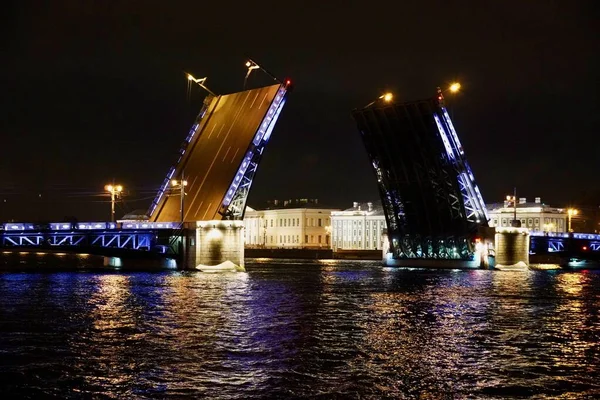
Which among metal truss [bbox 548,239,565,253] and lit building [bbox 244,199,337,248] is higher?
lit building [bbox 244,199,337,248]

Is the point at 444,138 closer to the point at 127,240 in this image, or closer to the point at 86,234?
the point at 127,240

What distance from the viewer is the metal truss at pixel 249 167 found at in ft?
146

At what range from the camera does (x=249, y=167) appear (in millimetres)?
46531

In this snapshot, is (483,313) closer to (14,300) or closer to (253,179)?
(14,300)

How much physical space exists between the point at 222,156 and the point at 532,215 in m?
63.4

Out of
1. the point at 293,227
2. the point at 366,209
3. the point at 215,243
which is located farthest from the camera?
the point at 293,227

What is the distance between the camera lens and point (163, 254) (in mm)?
48625

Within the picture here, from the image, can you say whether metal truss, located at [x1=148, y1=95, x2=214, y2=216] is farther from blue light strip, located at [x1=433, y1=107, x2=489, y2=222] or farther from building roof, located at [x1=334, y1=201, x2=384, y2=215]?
building roof, located at [x1=334, y1=201, x2=384, y2=215]

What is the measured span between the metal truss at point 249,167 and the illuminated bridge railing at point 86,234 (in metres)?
3.14

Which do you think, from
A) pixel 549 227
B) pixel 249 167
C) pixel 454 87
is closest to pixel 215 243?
pixel 249 167

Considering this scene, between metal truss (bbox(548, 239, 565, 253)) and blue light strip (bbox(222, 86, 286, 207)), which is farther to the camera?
metal truss (bbox(548, 239, 565, 253))

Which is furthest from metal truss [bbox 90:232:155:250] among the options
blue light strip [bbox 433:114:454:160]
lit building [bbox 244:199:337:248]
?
lit building [bbox 244:199:337:248]

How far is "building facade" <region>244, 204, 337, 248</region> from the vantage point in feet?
398

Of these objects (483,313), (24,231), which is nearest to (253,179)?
(24,231)
